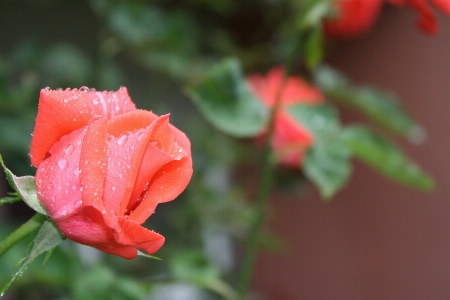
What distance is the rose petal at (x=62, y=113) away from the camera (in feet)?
0.69

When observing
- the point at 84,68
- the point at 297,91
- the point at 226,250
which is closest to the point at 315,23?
the point at 297,91

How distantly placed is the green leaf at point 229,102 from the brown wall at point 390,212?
57 centimetres

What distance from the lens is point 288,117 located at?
60cm

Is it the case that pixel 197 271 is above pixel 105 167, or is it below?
below

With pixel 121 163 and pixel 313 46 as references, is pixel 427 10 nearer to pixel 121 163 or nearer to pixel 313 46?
pixel 313 46

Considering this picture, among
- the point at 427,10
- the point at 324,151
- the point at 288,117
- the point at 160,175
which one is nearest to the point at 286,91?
the point at 288,117

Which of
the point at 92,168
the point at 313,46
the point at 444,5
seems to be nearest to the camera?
the point at 92,168

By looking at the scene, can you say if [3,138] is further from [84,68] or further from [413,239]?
[413,239]

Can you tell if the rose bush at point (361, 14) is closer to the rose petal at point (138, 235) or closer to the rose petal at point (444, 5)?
the rose petal at point (444, 5)

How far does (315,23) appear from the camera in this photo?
42cm

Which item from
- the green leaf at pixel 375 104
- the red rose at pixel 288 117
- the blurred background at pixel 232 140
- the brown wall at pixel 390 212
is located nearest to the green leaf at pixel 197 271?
the blurred background at pixel 232 140

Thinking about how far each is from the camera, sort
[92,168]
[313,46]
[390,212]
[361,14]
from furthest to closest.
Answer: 1. [390,212]
2. [361,14]
3. [313,46]
4. [92,168]

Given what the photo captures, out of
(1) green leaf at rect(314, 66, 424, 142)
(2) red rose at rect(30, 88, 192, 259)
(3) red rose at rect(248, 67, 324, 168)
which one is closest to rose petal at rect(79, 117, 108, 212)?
(2) red rose at rect(30, 88, 192, 259)

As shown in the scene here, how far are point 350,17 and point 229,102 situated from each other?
0.79 feet
